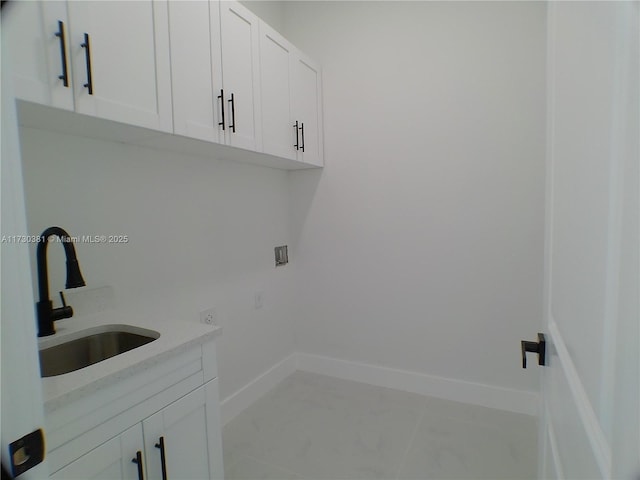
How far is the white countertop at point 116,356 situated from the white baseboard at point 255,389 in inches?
39.3

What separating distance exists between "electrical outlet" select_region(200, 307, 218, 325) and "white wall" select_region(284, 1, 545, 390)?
0.90 m

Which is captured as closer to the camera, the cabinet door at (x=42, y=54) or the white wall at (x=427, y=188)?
the cabinet door at (x=42, y=54)

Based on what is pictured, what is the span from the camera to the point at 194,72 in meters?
1.43

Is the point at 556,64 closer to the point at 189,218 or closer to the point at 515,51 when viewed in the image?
the point at 515,51

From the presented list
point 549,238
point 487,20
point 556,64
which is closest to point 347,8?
point 487,20

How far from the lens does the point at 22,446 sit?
45 cm

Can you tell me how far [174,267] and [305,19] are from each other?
207 cm

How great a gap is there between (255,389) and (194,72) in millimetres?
1963

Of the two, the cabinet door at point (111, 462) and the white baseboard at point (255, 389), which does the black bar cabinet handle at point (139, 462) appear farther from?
the white baseboard at point (255, 389)

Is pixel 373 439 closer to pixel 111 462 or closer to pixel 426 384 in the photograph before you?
pixel 426 384

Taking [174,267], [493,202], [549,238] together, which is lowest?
[174,267]

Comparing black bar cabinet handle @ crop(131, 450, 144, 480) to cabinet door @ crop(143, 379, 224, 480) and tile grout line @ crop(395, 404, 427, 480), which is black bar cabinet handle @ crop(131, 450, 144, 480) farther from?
tile grout line @ crop(395, 404, 427, 480)

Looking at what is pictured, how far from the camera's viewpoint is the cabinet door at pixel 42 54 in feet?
2.96

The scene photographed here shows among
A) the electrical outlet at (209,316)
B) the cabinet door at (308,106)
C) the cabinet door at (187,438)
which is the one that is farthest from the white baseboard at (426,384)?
the cabinet door at (308,106)
